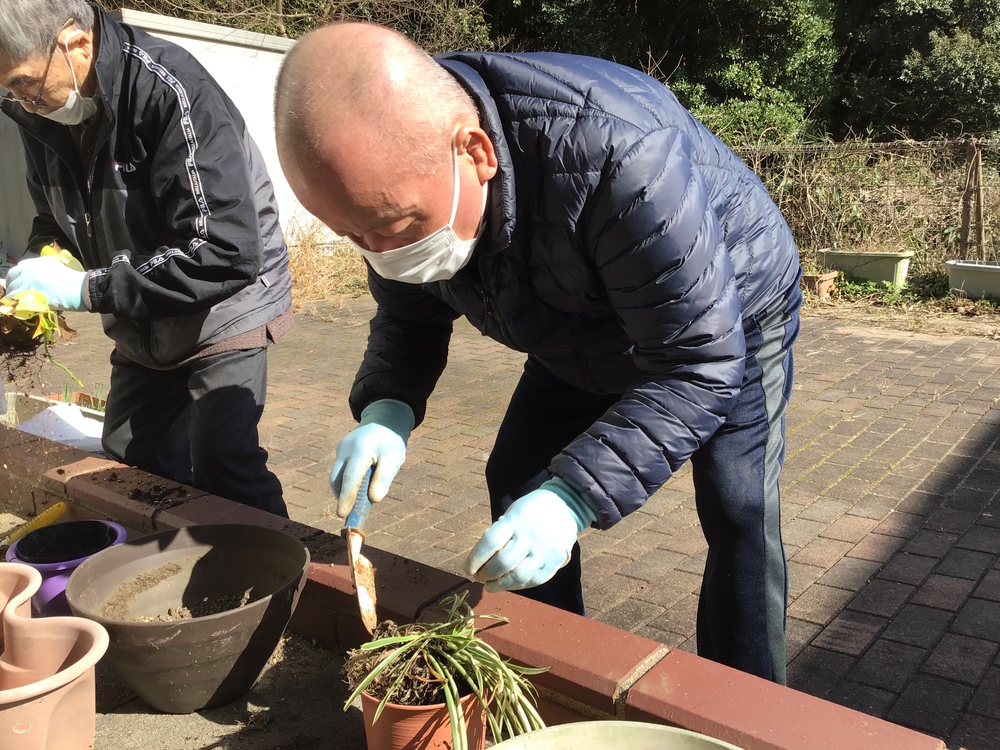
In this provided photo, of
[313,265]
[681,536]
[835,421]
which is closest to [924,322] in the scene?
[835,421]

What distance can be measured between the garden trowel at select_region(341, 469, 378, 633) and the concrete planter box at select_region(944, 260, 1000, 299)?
331 inches

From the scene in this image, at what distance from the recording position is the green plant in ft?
4.93

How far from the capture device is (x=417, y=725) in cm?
149

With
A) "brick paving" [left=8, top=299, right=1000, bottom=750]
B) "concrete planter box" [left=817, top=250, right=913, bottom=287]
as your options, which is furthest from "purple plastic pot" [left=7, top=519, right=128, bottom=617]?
"concrete planter box" [left=817, top=250, right=913, bottom=287]

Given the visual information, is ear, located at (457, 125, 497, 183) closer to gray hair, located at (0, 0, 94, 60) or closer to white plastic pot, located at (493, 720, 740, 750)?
white plastic pot, located at (493, 720, 740, 750)

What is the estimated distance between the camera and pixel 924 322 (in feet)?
26.6

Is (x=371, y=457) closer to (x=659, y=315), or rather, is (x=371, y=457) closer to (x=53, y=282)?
(x=659, y=315)

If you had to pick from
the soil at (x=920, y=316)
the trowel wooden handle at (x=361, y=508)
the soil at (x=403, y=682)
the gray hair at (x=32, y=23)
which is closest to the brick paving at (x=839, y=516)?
the soil at (x=920, y=316)

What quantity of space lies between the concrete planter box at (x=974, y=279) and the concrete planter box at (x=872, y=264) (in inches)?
18.6

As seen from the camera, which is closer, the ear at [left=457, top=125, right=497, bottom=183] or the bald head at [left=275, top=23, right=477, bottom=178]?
the bald head at [left=275, top=23, right=477, bottom=178]

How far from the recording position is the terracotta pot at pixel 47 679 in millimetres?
1416

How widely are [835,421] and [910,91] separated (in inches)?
641

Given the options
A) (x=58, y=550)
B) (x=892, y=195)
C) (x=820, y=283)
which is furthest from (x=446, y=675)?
(x=892, y=195)

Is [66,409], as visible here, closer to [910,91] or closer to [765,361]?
[765,361]
